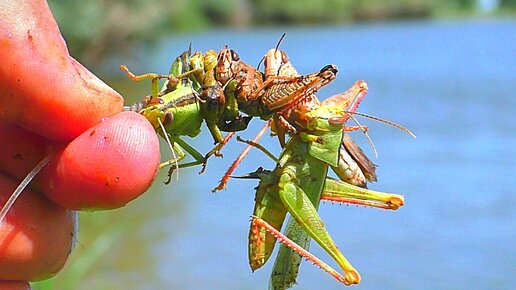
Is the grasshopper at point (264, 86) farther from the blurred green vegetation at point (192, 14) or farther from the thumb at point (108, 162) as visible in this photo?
→ the blurred green vegetation at point (192, 14)

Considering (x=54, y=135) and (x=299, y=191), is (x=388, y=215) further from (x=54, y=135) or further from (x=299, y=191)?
(x=54, y=135)

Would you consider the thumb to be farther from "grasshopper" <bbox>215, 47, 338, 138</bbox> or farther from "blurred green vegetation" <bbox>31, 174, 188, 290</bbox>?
"blurred green vegetation" <bbox>31, 174, 188, 290</bbox>

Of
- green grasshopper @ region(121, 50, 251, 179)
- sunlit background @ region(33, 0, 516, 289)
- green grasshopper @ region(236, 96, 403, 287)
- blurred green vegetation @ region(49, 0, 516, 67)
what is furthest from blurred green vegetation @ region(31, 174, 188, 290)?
blurred green vegetation @ region(49, 0, 516, 67)

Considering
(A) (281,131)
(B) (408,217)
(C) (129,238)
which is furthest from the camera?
(B) (408,217)

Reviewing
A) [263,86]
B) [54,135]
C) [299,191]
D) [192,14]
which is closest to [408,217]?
[299,191]

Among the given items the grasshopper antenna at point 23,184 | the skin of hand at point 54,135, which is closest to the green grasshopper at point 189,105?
Result: the skin of hand at point 54,135

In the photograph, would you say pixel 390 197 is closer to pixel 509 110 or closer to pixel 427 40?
pixel 509 110
